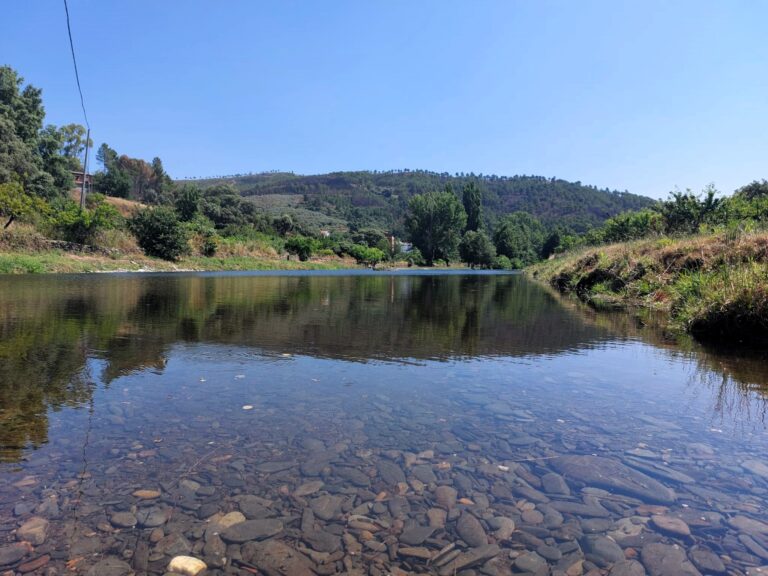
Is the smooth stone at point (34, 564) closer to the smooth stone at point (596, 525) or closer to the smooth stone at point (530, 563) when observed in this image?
the smooth stone at point (530, 563)

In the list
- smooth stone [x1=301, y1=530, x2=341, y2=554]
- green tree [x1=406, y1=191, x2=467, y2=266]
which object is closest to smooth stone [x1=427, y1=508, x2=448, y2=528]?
smooth stone [x1=301, y1=530, x2=341, y2=554]

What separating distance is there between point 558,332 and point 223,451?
927 centimetres

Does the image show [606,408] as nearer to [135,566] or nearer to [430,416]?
[430,416]

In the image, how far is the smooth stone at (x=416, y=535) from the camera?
9.31ft

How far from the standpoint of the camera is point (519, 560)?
2.69m

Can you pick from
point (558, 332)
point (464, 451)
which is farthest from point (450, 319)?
point (464, 451)

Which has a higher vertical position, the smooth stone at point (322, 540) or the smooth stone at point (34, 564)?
the smooth stone at point (322, 540)

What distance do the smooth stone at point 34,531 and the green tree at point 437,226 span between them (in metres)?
112

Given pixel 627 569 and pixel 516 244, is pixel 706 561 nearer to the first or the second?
pixel 627 569

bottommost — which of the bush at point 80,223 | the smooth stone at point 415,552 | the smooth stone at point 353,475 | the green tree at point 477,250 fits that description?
the smooth stone at point 415,552

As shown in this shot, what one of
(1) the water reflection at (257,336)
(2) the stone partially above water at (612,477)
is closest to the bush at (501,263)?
(1) the water reflection at (257,336)

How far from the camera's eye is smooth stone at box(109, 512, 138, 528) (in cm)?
292

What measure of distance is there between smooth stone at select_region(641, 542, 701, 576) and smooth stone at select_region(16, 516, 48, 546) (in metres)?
3.45

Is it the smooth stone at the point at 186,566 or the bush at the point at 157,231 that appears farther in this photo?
the bush at the point at 157,231
